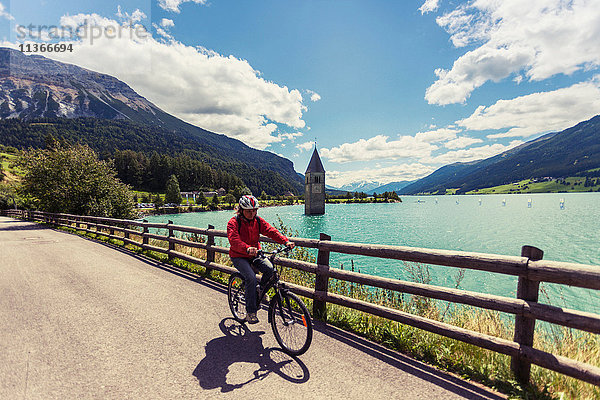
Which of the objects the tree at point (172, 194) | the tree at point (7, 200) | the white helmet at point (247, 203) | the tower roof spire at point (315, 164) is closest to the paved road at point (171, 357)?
the white helmet at point (247, 203)

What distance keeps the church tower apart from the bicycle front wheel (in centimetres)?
8733

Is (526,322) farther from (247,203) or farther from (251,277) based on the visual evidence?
(247,203)

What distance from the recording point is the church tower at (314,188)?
92.3 meters

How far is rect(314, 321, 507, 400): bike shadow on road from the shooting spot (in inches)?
130

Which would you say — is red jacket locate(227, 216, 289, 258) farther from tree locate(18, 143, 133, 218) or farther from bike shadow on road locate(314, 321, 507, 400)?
tree locate(18, 143, 133, 218)

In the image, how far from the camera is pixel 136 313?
18.7 feet

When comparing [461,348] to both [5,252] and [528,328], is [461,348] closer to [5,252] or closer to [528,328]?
[528,328]

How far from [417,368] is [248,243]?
3.32 m

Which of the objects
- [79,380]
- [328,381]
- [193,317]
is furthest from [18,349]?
[328,381]

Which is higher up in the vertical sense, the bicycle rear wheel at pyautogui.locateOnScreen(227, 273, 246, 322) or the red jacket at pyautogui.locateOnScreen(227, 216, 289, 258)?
the red jacket at pyautogui.locateOnScreen(227, 216, 289, 258)

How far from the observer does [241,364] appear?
396cm

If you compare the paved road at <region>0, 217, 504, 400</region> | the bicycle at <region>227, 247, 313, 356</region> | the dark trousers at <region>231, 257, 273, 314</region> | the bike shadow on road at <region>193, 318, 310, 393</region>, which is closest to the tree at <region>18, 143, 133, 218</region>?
the paved road at <region>0, 217, 504, 400</region>

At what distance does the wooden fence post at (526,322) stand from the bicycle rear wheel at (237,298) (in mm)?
4305

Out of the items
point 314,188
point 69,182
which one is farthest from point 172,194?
point 69,182
